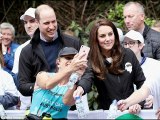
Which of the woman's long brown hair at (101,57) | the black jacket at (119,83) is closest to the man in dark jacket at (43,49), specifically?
the woman's long brown hair at (101,57)

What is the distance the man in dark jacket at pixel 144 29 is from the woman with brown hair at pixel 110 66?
91cm

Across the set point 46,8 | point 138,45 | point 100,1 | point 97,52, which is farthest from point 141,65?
point 100,1

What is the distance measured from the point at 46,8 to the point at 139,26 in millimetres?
Answer: 1598

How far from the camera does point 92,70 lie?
5.21m

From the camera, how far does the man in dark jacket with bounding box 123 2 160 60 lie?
20.7 feet

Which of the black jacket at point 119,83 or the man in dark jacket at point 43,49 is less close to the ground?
the man in dark jacket at point 43,49

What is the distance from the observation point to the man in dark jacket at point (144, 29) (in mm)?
6301

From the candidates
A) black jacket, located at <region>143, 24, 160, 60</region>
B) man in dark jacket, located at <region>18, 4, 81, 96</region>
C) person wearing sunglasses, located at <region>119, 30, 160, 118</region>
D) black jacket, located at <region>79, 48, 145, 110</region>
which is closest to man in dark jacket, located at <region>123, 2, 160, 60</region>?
black jacket, located at <region>143, 24, 160, 60</region>

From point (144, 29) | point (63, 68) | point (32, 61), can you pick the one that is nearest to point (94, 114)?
point (63, 68)

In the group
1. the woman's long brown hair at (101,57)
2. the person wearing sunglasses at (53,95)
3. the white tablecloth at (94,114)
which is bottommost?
the white tablecloth at (94,114)

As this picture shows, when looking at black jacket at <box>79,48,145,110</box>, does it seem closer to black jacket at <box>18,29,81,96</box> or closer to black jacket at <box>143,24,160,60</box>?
black jacket at <box>18,29,81,96</box>

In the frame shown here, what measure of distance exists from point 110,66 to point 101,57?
0.42 feet

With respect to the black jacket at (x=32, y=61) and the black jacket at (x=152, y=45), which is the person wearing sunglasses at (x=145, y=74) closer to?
the black jacket at (x=152, y=45)

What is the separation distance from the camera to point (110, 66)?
5.29 meters
